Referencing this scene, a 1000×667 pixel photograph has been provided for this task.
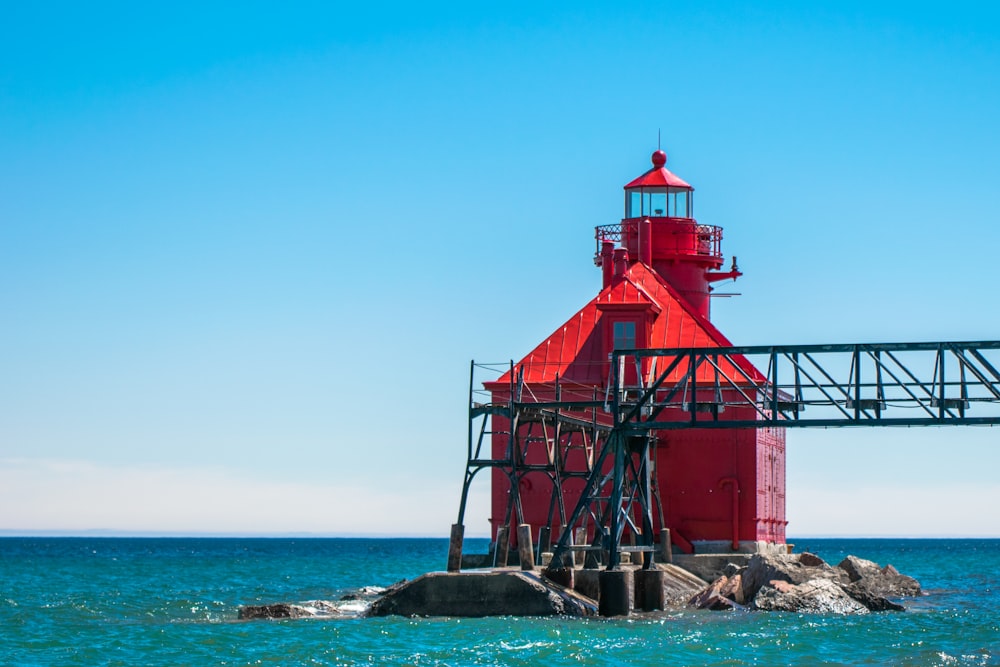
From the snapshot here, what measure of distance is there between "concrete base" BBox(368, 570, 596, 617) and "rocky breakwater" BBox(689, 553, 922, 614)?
17.8 feet

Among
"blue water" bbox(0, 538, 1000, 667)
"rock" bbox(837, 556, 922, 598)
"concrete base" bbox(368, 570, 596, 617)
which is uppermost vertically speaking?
"rock" bbox(837, 556, 922, 598)

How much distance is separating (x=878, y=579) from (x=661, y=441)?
8179 mm

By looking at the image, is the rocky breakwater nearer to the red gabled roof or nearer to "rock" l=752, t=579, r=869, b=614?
"rock" l=752, t=579, r=869, b=614

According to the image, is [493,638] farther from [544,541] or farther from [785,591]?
[785,591]

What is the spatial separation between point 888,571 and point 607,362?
11.8 m

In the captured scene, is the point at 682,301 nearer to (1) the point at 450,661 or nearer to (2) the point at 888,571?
(2) the point at 888,571

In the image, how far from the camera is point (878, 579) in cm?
4494

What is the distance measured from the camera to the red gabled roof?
147 feet

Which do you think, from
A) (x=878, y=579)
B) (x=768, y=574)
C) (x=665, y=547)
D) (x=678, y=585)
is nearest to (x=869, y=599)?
(x=768, y=574)

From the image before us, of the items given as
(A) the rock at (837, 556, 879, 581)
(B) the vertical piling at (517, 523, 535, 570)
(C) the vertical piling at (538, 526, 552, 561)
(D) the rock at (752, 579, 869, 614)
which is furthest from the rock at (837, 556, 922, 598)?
(B) the vertical piling at (517, 523, 535, 570)

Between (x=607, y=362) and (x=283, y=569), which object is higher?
(x=607, y=362)

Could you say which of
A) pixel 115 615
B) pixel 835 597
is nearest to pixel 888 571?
pixel 835 597

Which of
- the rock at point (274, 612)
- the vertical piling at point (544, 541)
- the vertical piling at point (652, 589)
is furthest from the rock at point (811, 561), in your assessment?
the rock at point (274, 612)

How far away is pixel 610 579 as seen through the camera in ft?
105
